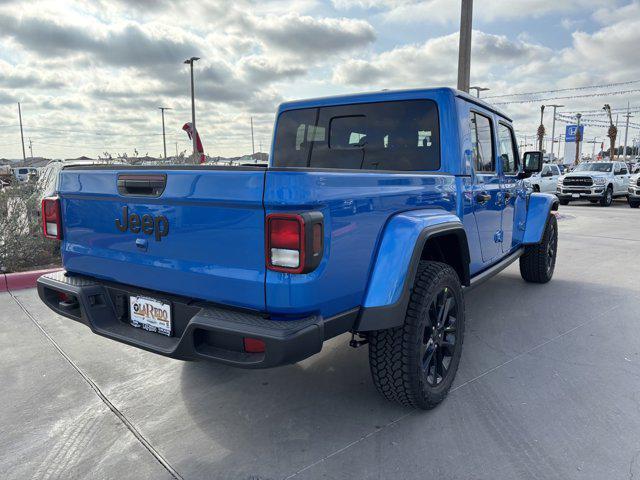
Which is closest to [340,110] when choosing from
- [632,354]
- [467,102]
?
[467,102]

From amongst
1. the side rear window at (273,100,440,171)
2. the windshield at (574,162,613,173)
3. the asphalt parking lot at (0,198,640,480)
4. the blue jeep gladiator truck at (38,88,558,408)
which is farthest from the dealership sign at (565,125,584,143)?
the blue jeep gladiator truck at (38,88,558,408)

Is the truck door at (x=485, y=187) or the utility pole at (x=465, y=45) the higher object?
the utility pole at (x=465, y=45)

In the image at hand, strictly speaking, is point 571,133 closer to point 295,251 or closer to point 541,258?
point 541,258

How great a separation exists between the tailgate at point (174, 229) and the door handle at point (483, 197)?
2122mm

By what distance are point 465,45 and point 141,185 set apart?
9459 mm

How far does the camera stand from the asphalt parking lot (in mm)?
2371

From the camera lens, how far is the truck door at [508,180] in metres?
4.35

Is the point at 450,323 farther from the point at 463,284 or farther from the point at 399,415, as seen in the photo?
the point at 399,415

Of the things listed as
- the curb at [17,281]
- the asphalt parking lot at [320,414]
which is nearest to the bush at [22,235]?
the curb at [17,281]

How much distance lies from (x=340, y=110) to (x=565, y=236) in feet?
26.0

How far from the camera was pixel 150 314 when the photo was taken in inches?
100.0

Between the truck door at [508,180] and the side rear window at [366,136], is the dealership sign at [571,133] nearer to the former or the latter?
the truck door at [508,180]

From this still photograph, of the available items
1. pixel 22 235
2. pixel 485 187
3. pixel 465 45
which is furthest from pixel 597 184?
pixel 22 235

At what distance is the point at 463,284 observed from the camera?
3.37m
